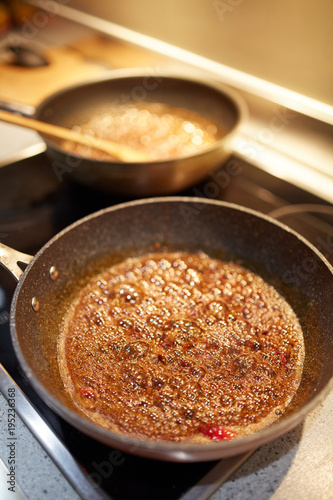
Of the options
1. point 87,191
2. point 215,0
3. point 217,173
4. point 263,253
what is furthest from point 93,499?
point 215,0

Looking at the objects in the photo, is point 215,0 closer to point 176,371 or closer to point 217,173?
point 217,173

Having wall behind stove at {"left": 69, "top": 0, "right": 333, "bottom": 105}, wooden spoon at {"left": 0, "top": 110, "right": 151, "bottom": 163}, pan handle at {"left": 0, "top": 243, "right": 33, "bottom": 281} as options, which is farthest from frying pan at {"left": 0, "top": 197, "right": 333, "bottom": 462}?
wall behind stove at {"left": 69, "top": 0, "right": 333, "bottom": 105}

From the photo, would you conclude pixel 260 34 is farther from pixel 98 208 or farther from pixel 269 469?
pixel 269 469

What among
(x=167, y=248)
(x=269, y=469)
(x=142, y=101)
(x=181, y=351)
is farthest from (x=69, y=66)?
(x=269, y=469)

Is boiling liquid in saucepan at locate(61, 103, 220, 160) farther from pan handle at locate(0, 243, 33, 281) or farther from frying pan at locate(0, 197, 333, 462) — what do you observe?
pan handle at locate(0, 243, 33, 281)

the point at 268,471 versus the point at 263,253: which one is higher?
the point at 263,253
